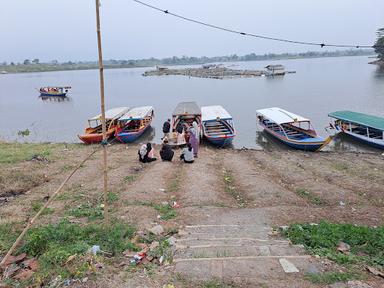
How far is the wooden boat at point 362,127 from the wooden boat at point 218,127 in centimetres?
766

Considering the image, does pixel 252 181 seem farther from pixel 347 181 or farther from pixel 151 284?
pixel 151 284

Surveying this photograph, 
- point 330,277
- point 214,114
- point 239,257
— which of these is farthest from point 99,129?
point 330,277

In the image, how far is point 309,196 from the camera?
962cm

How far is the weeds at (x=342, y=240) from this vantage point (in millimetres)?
5281

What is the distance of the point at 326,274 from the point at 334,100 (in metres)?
35.0

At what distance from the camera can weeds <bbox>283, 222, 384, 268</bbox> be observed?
17.3 feet

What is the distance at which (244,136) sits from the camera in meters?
23.5

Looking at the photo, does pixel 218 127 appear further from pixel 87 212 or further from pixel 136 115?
pixel 87 212

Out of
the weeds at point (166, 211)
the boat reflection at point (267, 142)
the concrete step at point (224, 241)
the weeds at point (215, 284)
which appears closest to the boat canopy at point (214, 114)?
the boat reflection at point (267, 142)

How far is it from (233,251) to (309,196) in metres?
4.93

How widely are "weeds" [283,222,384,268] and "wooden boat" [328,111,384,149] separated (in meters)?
14.1

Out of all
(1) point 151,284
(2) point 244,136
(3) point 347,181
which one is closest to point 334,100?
(2) point 244,136

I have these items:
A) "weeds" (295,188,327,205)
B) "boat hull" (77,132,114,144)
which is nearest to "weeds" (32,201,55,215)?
"weeds" (295,188,327,205)

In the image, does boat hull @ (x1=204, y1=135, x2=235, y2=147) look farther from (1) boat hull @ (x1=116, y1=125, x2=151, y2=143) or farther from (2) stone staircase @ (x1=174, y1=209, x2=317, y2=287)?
(2) stone staircase @ (x1=174, y1=209, x2=317, y2=287)
